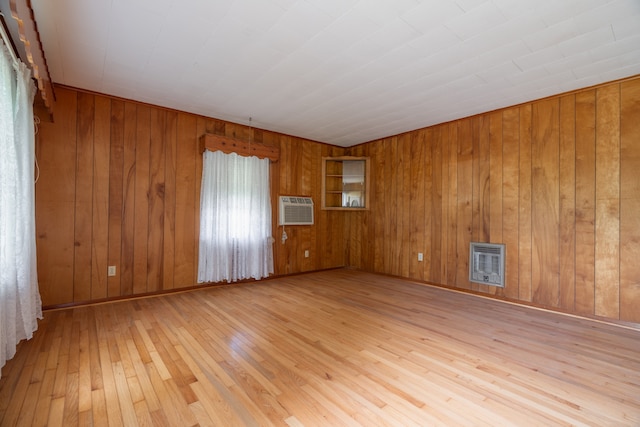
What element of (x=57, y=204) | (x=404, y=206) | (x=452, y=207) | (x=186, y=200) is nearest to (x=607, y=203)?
(x=452, y=207)

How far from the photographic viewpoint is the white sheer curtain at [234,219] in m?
3.83

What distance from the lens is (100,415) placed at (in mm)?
1402

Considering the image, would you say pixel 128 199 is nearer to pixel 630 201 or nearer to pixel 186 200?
pixel 186 200

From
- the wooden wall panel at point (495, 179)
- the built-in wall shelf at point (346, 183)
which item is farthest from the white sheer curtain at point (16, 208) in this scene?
the wooden wall panel at point (495, 179)

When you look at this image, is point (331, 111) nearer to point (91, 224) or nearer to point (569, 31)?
point (569, 31)

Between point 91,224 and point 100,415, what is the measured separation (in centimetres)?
242

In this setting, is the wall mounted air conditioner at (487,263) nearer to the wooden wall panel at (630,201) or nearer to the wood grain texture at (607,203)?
the wood grain texture at (607,203)

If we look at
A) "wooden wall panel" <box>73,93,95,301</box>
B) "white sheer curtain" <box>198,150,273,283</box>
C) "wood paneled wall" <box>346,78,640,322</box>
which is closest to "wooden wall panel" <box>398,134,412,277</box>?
"wood paneled wall" <box>346,78,640,322</box>

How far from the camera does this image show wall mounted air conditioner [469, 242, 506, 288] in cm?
348

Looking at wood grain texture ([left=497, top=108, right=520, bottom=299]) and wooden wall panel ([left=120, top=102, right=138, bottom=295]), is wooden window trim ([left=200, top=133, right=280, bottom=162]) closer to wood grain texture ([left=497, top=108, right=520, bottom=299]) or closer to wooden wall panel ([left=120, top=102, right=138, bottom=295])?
wooden wall panel ([left=120, top=102, right=138, bottom=295])

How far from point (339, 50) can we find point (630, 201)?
120 inches

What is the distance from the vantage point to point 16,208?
1.99 meters

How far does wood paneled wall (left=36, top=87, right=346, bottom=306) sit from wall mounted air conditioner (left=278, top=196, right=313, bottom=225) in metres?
1.26

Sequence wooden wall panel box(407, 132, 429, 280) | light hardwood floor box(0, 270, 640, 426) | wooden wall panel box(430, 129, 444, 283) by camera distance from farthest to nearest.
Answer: wooden wall panel box(407, 132, 429, 280)
wooden wall panel box(430, 129, 444, 283)
light hardwood floor box(0, 270, 640, 426)
